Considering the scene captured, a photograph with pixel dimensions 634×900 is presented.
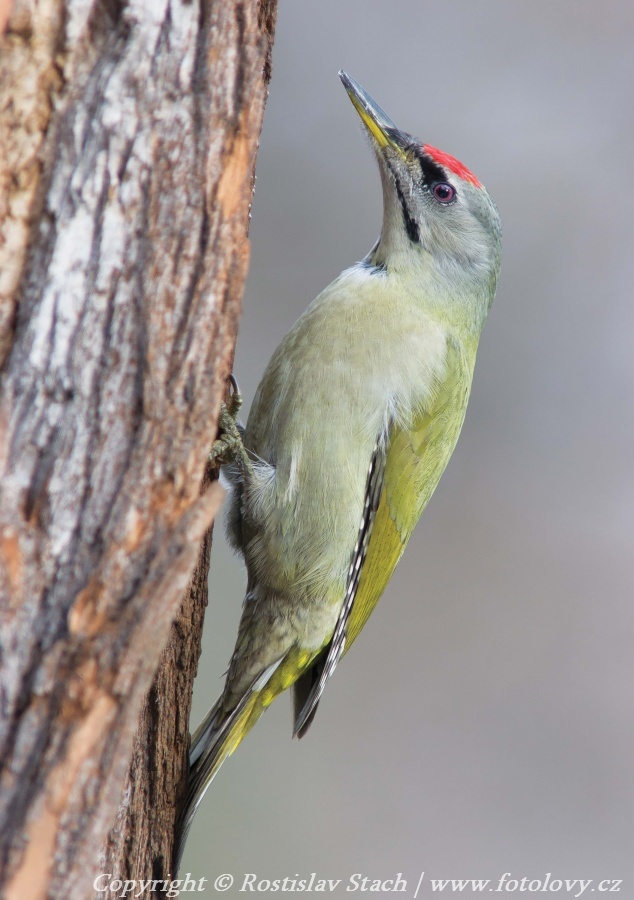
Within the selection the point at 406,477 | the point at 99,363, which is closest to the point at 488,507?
the point at 406,477

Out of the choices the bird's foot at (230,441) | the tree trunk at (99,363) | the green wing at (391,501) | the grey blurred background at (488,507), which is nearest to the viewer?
the tree trunk at (99,363)

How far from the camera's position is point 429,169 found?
300 centimetres

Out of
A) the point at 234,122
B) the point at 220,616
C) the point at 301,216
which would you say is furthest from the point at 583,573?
the point at 234,122

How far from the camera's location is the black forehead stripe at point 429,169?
298 cm

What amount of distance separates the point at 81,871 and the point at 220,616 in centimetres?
277

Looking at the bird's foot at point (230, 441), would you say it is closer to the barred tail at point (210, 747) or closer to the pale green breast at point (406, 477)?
the pale green breast at point (406, 477)

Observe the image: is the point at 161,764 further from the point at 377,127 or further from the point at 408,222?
the point at 377,127

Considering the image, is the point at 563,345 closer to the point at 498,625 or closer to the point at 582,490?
the point at 582,490

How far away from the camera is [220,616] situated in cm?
407

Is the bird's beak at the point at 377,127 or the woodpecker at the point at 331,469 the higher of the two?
the bird's beak at the point at 377,127

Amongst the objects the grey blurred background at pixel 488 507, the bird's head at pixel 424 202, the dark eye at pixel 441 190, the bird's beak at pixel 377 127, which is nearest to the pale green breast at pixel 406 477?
the bird's head at pixel 424 202

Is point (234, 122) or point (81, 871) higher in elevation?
point (234, 122)

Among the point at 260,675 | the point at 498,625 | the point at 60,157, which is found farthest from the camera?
the point at 498,625

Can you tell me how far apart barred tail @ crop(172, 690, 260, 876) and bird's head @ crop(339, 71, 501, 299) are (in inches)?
57.8
